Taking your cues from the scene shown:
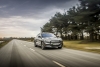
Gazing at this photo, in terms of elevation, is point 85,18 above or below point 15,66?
above

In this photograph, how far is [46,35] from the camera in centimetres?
2041

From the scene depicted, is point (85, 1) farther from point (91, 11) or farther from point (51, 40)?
point (51, 40)

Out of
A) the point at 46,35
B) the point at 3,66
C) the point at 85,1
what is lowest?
the point at 3,66

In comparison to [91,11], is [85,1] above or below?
above

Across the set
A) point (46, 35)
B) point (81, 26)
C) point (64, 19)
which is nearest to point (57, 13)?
point (64, 19)

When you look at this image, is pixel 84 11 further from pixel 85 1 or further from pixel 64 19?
pixel 64 19

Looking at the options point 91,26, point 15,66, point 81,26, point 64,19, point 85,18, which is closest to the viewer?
point 15,66

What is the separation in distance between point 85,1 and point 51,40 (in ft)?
76.3

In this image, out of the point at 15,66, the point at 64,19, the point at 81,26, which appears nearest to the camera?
the point at 15,66

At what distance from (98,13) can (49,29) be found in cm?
4932

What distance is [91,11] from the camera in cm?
3650

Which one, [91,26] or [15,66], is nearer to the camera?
[15,66]

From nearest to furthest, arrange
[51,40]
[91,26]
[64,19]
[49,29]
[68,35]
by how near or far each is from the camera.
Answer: [51,40]
[91,26]
[64,19]
[68,35]
[49,29]

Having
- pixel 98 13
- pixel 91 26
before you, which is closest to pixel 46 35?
pixel 91 26
